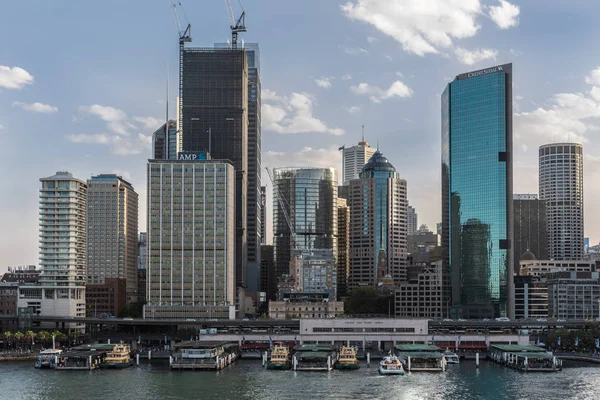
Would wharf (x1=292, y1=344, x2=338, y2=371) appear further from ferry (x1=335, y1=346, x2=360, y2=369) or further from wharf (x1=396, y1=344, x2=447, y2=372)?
wharf (x1=396, y1=344, x2=447, y2=372)

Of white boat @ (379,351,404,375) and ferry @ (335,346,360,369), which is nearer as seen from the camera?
white boat @ (379,351,404,375)

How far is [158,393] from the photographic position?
15300 centimetres

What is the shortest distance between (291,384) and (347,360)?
32.6 m

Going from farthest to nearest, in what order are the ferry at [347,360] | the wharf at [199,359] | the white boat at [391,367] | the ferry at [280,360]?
the ferry at [347,360] < the wharf at [199,359] < the ferry at [280,360] < the white boat at [391,367]

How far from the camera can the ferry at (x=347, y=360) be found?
191375mm

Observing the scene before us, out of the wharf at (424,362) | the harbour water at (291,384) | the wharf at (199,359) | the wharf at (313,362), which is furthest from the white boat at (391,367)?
the wharf at (199,359)

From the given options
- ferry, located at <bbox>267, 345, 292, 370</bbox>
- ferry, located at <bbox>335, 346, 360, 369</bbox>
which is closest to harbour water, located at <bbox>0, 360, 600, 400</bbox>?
ferry, located at <bbox>335, 346, 360, 369</bbox>

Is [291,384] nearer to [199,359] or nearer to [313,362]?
[313,362]

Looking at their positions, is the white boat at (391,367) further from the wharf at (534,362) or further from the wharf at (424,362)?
the wharf at (534,362)

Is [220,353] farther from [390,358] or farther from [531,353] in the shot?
[531,353]

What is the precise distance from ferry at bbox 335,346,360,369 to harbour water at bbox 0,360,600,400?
8.27 feet

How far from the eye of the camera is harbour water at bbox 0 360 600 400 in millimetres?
149625

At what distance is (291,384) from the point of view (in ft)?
534

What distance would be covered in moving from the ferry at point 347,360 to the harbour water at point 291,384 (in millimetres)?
2522
